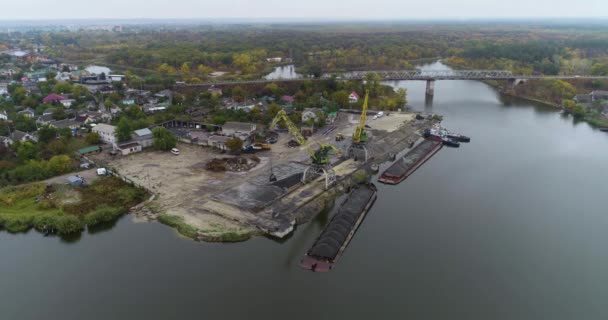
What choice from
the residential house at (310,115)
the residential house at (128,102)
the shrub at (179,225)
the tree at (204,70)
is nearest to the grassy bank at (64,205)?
the shrub at (179,225)

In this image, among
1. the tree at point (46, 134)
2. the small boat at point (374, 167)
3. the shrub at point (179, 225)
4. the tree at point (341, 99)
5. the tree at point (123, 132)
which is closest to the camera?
the shrub at point (179, 225)

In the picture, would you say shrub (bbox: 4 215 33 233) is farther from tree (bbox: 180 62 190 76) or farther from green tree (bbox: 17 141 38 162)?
tree (bbox: 180 62 190 76)

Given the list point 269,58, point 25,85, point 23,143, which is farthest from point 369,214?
point 269,58

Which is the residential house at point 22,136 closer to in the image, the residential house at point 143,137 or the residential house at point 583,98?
the residential house at point 143,137

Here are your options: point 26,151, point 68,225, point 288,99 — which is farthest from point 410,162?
point 26,151

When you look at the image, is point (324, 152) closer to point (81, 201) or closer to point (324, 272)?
point (324, 272)

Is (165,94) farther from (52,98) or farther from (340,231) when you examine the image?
(340,231)
